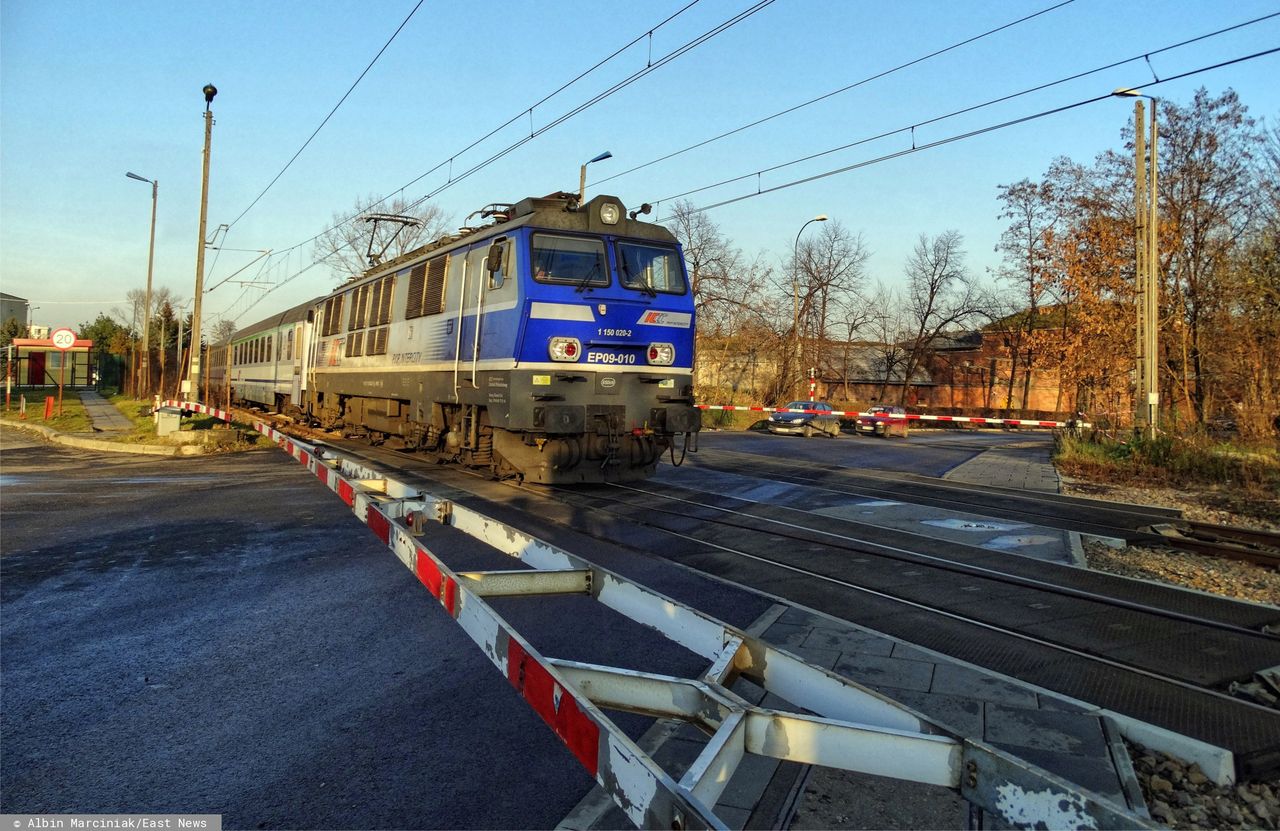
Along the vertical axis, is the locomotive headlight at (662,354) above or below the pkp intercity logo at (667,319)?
→ below

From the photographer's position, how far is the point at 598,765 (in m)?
2.03

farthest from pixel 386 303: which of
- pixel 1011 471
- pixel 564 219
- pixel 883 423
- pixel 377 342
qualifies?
pixel 883 423

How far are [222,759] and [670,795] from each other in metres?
2.48

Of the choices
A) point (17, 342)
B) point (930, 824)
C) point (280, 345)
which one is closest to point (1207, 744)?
point (930, 824)

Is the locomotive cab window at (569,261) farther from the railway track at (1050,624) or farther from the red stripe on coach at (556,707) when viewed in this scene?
the red stripe on coach at (556,707)

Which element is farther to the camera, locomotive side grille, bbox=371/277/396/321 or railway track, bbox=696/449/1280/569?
locomotive side grille, bbox=371/277/396/321

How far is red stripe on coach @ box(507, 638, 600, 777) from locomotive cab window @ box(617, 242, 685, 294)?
8.17m

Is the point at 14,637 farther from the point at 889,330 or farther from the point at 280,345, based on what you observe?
the point at 889,330

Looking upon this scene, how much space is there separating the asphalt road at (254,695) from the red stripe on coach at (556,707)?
0.72 m

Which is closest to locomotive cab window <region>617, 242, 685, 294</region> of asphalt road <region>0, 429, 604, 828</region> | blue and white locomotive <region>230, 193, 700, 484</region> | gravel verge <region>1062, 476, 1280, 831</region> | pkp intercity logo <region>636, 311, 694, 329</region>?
blue and white locomotive <region>230, 193, 700, 484</region>

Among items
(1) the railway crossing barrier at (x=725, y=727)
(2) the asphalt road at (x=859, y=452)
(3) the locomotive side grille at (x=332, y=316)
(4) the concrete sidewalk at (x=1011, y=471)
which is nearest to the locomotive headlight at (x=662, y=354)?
(4) the concrete sidewalk at (x=1011, y=471)

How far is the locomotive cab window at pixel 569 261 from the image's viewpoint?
32.4ft

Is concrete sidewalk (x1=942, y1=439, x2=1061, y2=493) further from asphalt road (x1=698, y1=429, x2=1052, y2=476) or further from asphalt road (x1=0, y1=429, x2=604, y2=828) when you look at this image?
asphalt road (x1=0, y1=429, x2=604, y2=828)

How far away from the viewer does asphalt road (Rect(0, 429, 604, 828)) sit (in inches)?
119
